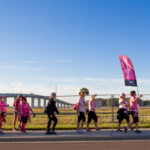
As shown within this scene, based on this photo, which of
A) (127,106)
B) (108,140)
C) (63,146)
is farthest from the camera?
(127,106)

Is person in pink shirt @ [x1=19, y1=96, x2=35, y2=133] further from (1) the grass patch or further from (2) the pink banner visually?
(2) the pink banner

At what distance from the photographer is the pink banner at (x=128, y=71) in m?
15.1

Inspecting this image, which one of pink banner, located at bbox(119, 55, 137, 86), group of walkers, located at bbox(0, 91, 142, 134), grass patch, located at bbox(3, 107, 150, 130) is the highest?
pink banner, located at bbox(119, 55, 137, 86)

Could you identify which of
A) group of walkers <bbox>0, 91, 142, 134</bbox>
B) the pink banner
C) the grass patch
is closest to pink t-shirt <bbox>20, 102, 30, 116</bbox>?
group of walkers <bbox>0, 91, 142, 134</bbox>

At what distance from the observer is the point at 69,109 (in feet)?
52.5

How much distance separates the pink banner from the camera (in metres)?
15.1

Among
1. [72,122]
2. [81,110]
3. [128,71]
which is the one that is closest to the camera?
[81,110]

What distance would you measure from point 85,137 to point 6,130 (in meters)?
4.51

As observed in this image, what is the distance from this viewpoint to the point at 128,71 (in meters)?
15.3

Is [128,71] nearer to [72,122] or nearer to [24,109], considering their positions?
[72,122]

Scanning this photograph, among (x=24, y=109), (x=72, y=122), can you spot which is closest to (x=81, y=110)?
(x=24, y=109)

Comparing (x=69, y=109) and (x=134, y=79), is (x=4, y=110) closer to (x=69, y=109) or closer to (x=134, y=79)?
(x=69, y=109)

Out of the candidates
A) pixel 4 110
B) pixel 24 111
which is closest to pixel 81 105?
pixel 24 111

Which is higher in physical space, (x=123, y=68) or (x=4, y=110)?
(x=123, y=68)
